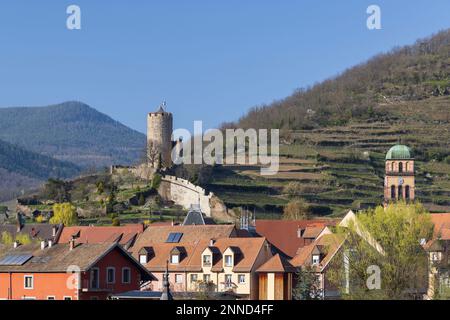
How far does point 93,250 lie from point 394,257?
10.9 m

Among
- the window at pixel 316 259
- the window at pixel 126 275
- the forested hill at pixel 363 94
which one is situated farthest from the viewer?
the forested hill at pixel 363 94

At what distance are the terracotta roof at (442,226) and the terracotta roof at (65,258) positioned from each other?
53.4 ft

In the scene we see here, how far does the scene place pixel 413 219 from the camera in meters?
46.2

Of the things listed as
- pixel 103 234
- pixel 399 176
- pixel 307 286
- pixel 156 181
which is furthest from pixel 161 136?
pixel 307 286

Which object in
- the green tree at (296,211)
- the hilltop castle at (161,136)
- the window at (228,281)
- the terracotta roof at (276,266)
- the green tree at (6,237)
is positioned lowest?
the window at (228,281)

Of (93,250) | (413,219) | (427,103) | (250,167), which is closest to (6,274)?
(93,250)

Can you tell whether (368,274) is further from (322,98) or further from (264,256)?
(322,98)

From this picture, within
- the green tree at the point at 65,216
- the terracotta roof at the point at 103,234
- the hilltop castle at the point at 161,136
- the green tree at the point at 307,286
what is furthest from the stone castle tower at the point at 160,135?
the green tree at the point at 307,286

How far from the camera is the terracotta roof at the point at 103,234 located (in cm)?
5885

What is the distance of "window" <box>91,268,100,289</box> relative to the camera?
3959cm

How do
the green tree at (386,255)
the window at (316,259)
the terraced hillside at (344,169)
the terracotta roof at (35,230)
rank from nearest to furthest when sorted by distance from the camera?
the green tree at (386,255) → the window at (316,259) → the terracotta roof at (35,230) → the terraced hillside at (344,169)

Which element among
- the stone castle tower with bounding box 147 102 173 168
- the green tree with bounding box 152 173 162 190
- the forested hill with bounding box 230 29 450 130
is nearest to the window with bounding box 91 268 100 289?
the green tree with bounding box 152 173 162 190

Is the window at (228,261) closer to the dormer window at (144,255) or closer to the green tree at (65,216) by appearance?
the dormer window at (144,255)

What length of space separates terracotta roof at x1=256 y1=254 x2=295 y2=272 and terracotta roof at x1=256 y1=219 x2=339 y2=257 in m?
9.97
